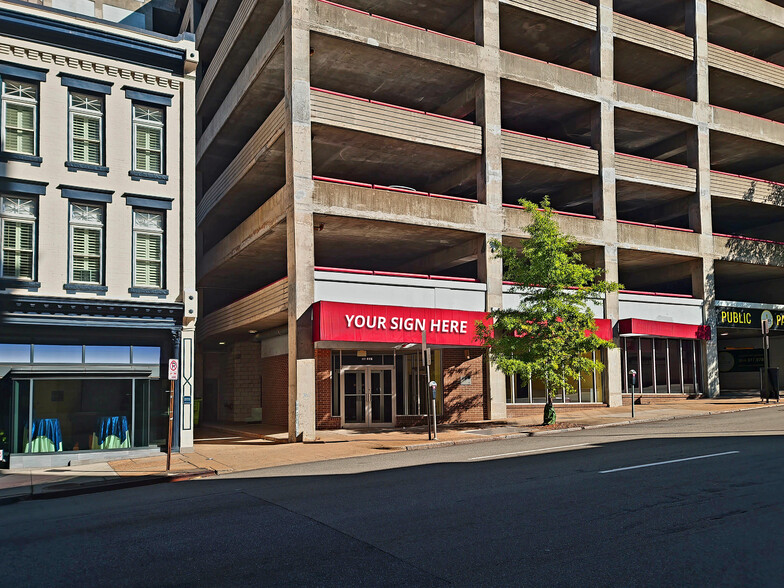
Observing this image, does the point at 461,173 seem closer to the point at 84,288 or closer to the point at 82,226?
the point at 82,226

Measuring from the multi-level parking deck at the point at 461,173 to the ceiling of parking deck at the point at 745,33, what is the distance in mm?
166

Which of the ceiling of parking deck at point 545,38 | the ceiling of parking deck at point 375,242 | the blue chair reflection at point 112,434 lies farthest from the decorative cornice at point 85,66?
the ceiling of parking deck at point 545,38

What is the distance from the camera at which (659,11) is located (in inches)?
1491

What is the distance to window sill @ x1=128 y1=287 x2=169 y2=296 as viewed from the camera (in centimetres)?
2131

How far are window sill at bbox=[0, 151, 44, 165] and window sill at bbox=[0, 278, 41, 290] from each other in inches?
135

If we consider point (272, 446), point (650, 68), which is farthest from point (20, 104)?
point (650, 68)

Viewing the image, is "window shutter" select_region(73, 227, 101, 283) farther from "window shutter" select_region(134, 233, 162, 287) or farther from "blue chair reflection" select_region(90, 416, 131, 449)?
"blue chair reflection" select_region(90, 416, 131, 449)

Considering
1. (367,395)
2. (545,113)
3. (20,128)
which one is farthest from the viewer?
(545,113)

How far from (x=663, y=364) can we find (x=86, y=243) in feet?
88.8

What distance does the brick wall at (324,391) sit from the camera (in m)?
26.9

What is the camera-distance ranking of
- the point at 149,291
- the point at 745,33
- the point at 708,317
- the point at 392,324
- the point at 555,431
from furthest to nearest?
1. the point at 745,33
2. the point at 708,317
3. the point at 392,324
4. the point at 555,431
5. the point at 149,291

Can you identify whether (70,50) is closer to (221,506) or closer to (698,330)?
→ (221,506)

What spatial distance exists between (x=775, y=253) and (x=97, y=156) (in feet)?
116

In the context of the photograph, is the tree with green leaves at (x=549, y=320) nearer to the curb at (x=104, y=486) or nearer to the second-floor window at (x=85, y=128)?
the curb at (x=104, y=486)
